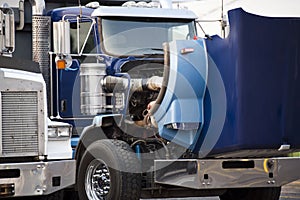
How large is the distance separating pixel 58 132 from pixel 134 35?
9.57 feet

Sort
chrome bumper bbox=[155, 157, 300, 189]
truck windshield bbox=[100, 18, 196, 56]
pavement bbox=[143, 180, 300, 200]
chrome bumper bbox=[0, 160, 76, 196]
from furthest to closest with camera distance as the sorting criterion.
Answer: pavement bbox=[143, 180, 300, 200] < truck windshield bbox=[100, 18, 196, 56] < chrome bumper bbox=[155, 157, 300, 189] < chrome bumper bbox=[0, 160, 76, 196]

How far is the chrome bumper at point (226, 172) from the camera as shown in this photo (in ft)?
32.3

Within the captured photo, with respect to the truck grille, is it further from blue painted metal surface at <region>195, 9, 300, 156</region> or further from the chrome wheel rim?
blue painted metal surface at <region>195, 9, 300, 156</region>

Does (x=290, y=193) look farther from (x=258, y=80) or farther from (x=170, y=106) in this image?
(x=258, y=80)

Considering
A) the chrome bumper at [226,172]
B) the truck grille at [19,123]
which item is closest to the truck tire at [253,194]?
the chrome bumper at [226,172]

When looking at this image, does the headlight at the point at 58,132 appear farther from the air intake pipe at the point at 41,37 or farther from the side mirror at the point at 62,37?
the air intake pipe at the point at 41,37

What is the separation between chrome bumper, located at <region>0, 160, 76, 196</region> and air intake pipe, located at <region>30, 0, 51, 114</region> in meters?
3.18

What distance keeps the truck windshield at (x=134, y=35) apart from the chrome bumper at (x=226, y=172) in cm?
220

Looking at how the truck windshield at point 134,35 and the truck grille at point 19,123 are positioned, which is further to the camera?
the truck windshield at point 134,35

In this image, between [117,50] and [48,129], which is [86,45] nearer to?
[117,50]

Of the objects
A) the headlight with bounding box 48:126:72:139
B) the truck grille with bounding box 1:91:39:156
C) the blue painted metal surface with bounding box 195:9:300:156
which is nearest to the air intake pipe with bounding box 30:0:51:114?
the headlight with bounding box 48:126:72:139

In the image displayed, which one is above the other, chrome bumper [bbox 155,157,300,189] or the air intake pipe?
the air intake pipe

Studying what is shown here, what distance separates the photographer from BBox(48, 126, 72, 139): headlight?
9398mm

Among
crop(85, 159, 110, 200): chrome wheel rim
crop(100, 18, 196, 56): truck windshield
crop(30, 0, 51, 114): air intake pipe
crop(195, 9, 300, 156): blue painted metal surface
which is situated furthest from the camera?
crop(30, 0, 51, 114): air intake pipe
